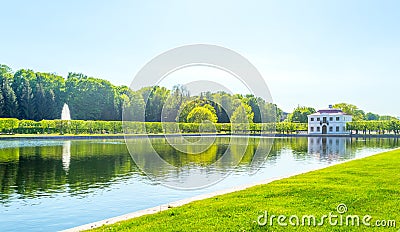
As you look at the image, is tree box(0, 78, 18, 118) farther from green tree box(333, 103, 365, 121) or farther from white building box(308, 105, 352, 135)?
green tree box(333, 103, 365, 121)

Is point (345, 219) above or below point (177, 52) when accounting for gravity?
below

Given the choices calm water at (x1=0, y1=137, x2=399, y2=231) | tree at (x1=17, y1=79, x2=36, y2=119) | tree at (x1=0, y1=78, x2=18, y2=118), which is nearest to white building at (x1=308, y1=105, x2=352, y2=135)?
tree at (x1=17, y1=79, x2=36, y2=119)

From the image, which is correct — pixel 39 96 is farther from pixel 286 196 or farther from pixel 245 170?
pixel 286 196

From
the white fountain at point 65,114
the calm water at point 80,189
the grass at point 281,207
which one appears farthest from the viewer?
the white fountain at point 65,114

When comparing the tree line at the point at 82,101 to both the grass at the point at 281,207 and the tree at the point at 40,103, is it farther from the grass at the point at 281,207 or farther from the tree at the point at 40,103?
the grass at the point at 281,207

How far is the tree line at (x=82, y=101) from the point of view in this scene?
5547 cm

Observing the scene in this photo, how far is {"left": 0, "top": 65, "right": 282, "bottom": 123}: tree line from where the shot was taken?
182ft

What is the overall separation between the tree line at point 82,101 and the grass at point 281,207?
4481 cm

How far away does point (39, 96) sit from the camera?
5888cm

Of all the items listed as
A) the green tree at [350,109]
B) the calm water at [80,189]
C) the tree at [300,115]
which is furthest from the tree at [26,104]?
the green tree at [350,109]

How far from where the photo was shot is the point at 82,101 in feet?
209

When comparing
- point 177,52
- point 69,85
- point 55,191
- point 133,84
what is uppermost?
point 69,85

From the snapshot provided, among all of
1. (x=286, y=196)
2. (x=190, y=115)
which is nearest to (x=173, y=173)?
(x=286, y=196)

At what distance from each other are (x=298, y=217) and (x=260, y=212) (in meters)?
0.60
